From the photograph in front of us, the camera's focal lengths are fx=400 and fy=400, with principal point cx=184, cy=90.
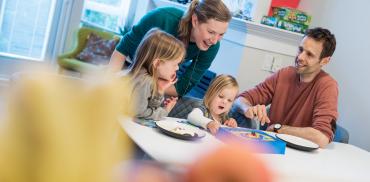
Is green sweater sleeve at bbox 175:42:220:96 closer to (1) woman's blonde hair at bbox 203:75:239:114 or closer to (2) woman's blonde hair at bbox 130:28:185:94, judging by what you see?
(1) woman's blonde hair at bbox 203:75:239:114

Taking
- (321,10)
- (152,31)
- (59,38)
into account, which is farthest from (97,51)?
(152,31)

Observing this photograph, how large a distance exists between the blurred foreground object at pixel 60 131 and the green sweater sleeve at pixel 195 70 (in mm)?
1828

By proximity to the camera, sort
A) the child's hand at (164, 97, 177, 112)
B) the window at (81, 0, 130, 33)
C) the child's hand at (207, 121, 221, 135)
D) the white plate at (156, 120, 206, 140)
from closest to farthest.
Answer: the white plate at (156, 120, 206, 140), the child's hand at (207, 121, 221, 135), the child's hand at (164, 97, 177, 112), the window at (81, 0, 130, 33)

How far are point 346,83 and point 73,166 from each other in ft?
9.19

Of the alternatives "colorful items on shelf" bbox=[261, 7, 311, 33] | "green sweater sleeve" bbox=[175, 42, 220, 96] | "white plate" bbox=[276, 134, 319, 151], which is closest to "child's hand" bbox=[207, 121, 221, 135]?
"white plate" bbox=[276, 134, 319, 151]

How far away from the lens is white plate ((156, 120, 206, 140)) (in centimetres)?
142

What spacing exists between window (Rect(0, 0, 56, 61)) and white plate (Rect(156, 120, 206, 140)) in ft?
9.15

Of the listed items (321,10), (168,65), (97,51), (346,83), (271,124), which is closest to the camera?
(168,65)

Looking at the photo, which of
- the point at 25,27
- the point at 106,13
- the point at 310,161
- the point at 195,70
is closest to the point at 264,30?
the point at 195,70

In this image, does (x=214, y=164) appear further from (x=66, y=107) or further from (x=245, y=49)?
(x=245, y=49)

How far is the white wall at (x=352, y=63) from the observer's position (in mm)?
2551

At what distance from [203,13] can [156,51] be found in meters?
0.31

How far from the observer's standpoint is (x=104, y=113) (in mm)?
191

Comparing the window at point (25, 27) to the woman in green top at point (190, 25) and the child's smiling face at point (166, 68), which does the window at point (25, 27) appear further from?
the child's smiling face at point (166, 68)
